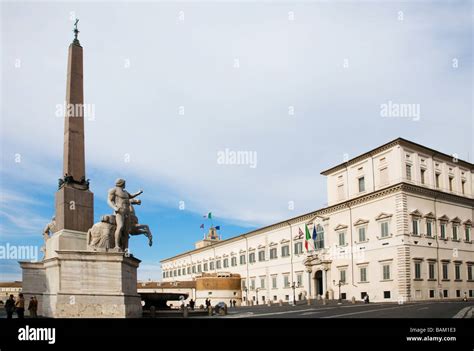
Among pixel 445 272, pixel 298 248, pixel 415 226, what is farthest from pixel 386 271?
pixel 298 248

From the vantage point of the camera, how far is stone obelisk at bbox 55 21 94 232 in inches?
683

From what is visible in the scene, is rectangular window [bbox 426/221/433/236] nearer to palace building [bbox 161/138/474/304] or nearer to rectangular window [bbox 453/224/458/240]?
palace building [bbox 161/138/474/304]

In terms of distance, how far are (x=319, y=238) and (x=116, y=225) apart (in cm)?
3697

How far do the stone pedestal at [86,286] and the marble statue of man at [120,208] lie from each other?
0.77 metres

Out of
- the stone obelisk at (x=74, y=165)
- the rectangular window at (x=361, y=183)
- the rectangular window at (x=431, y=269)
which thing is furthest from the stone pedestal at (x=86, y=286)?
the rectangular window at (x=361, y=183)

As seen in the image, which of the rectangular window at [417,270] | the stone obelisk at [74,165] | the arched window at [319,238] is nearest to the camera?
the stone obelisk at [74,165]

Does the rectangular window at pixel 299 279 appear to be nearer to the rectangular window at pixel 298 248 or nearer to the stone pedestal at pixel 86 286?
the rectangular window at pixel 298 248

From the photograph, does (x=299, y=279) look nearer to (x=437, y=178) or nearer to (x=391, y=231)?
(x=391, y=231)

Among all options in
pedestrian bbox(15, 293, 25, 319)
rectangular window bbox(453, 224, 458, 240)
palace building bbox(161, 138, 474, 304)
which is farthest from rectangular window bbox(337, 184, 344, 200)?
pedestrian bbox(15, 293, 25, 319)

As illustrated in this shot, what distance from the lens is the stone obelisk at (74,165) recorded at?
1736 cm

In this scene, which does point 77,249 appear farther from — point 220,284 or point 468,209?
point 220,284

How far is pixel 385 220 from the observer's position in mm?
42969

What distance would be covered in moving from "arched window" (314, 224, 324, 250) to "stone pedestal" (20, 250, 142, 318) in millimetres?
36506

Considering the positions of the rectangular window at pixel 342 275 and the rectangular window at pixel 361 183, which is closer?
the rectangular window at pixel 342 275
